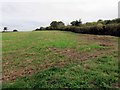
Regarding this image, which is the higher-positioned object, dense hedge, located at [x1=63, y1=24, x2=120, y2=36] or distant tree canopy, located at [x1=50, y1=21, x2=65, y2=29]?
distant tree canopy, located at [x1=50, y1=21, x2=65, y2=29]

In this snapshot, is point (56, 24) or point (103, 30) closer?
point (103, 30)

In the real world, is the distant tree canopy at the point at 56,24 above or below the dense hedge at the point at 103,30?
above

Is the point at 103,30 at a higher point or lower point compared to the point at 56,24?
lower

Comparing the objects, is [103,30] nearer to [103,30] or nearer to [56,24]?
[103,30]

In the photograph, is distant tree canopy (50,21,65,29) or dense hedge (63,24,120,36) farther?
distant tree canopy (50,21,65,29)

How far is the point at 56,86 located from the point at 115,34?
91.2 ft

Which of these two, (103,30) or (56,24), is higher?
(56,24)

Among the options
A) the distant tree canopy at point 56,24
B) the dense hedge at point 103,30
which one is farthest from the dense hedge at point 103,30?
the distant tree canopy at point 56,24

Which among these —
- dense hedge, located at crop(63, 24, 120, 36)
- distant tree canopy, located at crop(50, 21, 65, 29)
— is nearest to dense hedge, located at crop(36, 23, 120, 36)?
dense hedge, located at crop(63, 24, 120, 36)

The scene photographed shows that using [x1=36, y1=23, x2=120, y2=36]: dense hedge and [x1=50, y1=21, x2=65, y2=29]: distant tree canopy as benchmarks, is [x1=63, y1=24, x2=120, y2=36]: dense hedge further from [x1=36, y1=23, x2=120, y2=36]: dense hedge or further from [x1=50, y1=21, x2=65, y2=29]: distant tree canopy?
[x1=50, y1=21, x2=65, y2=29]: distant tree canopy

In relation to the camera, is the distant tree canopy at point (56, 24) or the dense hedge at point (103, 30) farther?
the distant tree canopy at point (56, 24)

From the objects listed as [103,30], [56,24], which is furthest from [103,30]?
[56,24]

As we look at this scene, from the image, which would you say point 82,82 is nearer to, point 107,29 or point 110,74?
point 110,74

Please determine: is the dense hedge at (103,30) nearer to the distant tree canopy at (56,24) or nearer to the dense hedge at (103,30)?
the dense hedge at (103,30)
